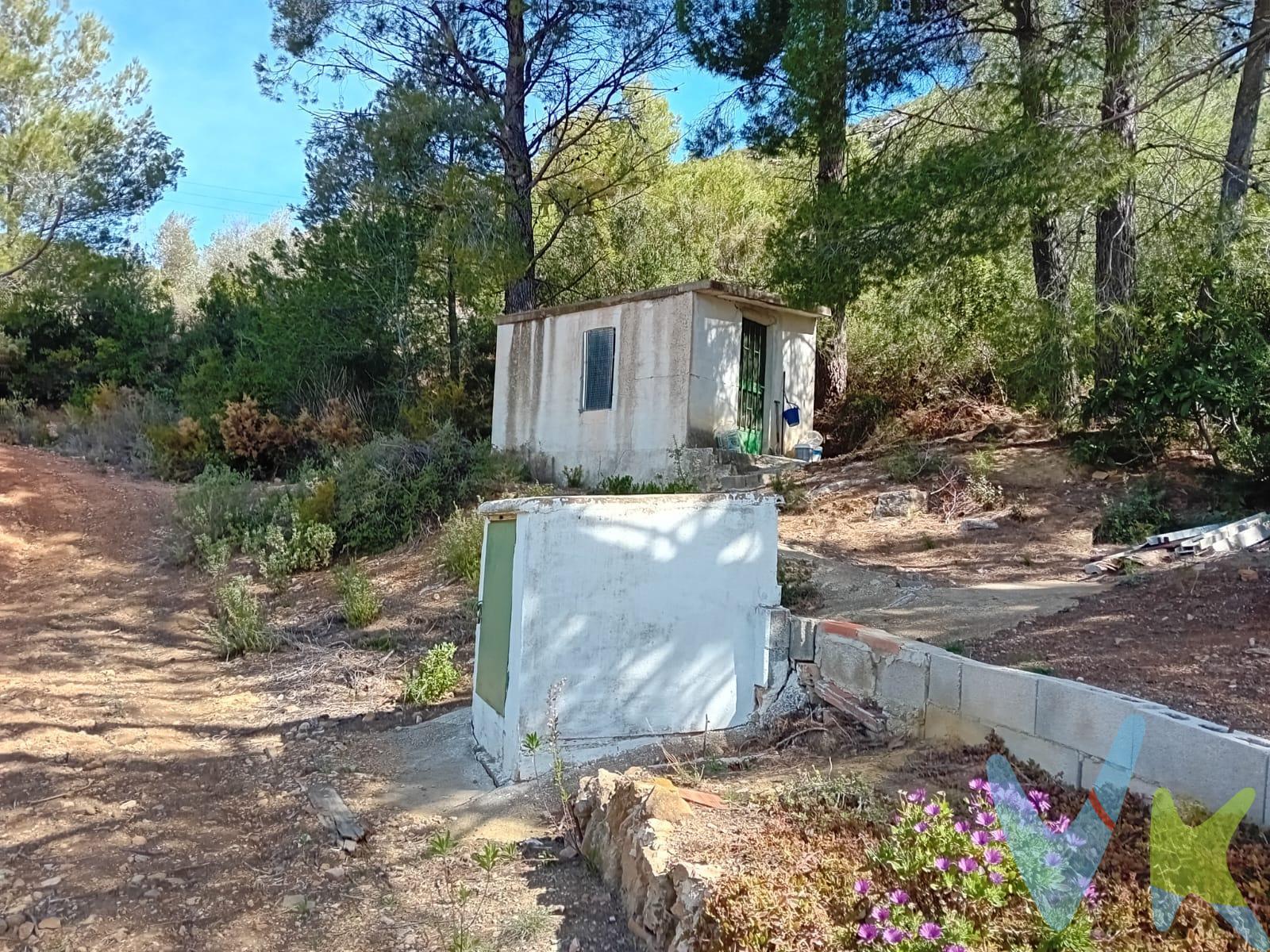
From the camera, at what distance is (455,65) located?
57.1 feet

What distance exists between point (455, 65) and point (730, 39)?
6.21 meters

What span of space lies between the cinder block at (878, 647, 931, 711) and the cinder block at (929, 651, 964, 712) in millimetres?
60

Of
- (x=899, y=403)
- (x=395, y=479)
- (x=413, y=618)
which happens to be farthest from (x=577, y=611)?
(x=899, y=403)

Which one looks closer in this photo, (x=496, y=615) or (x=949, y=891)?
(x=949, y=891)

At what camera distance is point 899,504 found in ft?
34.5

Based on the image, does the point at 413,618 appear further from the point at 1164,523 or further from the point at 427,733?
the point at 1164,523

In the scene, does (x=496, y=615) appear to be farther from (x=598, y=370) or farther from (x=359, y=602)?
(x=598, y=370)

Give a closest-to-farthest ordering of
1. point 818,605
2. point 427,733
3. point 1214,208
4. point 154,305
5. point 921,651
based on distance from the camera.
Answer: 1. point 921,651
2. point 427,733
3. point 818,605
4. point 1214,208
5. point 154,305

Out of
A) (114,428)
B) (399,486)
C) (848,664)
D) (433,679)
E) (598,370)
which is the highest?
(598,370)

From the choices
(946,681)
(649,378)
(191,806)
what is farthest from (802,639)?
(649,378)

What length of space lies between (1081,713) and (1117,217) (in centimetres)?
910

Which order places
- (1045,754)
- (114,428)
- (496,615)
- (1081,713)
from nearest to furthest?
(1081,713)
(1045,754)
(496,615)
(114,428)

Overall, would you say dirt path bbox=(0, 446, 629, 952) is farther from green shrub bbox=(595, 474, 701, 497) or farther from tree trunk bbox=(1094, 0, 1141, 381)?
tree trunk bbox=(1094, 0, 1141, 381)

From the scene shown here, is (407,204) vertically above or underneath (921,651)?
above
